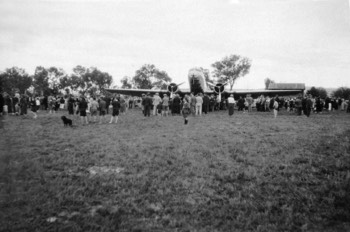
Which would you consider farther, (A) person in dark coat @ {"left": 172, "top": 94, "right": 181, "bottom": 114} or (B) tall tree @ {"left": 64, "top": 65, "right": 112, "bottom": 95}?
(B) tall tree @ {"left": 64, "top": 65, "right": 112, "bottom": 95}

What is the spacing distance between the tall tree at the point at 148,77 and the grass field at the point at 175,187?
3546 inches

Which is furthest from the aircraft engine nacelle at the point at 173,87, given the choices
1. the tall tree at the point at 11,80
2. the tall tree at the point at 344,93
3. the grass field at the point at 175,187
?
the tall tree at the point at 344,93

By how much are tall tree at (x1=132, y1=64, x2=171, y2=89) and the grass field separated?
90073 mm

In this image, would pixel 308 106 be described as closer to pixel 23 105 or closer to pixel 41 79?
pixel 23 105

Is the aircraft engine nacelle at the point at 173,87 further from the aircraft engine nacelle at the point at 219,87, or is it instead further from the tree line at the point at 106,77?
the tree line at the point at 106,77

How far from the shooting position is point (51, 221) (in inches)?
132

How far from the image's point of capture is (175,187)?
457 centimetres

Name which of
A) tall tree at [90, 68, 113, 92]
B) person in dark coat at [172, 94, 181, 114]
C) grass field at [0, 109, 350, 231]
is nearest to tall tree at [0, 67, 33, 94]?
grass field at [0, 109, 350, 231]

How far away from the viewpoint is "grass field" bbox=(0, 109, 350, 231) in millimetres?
Answer: 3410

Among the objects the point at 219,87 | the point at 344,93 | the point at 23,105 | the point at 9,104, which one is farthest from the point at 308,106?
the point at 344,93

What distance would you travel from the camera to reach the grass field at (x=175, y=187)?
341 cm

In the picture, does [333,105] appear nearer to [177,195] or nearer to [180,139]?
[180,139]

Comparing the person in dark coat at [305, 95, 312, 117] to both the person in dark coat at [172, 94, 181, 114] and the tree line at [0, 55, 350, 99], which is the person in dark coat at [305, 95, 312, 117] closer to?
the person in dark coat at [172, 94, 181, 114]

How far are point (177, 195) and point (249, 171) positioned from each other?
1965mm
